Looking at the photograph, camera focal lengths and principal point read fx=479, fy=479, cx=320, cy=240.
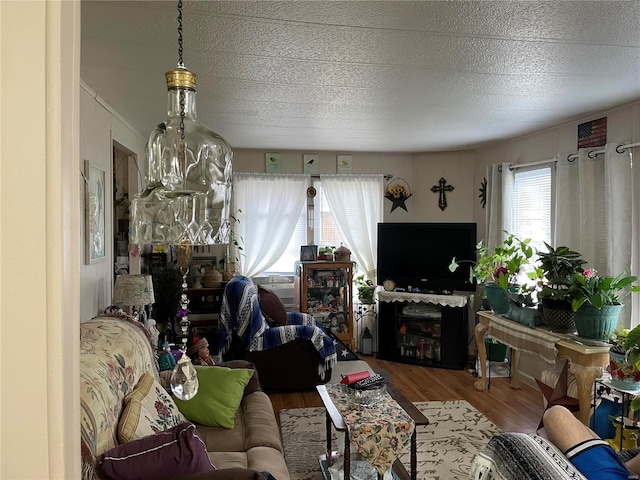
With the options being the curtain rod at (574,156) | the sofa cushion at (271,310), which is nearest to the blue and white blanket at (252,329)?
the sofa cushion at (271,310)

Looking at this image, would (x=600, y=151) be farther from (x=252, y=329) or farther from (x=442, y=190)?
(x=252, y=329)

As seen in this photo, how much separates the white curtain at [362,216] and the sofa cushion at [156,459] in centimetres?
436

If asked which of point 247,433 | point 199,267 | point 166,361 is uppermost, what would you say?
point 199,267

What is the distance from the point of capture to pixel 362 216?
5.95 meters

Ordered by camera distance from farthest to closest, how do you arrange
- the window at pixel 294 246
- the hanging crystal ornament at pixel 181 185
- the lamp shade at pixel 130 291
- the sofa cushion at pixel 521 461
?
the window at pixel 294 246 → the lamp shade at pixel 130 291 → the sofa cushion at pixel 521 461 → the hanging crystal ornament at pixel 181 185

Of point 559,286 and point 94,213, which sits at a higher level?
point 94,213

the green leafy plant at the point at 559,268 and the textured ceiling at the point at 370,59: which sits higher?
the textured ceiling at the point at 370,59

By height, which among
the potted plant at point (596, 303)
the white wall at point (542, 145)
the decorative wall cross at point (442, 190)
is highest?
the white wall at point (542, 145)

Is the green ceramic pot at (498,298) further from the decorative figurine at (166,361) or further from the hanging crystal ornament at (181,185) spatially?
the hanging crystal ornament at (181,185)

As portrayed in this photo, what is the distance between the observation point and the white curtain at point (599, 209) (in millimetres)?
3535

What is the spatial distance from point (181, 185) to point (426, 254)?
4744 mm

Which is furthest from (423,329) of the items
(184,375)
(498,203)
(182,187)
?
(182,187)

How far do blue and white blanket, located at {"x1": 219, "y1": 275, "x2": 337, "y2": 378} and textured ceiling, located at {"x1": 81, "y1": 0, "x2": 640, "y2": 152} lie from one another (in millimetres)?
1485

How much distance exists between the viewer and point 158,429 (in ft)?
6.90
